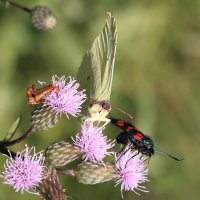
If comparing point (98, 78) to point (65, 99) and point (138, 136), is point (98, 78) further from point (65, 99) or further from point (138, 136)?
point (138, 136)

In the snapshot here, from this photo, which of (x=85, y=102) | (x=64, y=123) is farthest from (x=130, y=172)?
(x=64, y=123)

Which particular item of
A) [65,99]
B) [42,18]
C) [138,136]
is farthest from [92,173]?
[42,18]

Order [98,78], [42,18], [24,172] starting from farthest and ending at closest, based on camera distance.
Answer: [42,18] < [98,78] < [24,172]

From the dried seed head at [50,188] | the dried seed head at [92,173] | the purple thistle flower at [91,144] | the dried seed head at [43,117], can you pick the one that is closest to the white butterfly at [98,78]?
the purple thistle flower at [91,144]

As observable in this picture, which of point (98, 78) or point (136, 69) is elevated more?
point (98, 78)

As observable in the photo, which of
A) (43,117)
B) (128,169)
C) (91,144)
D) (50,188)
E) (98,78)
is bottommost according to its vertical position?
(50,188)

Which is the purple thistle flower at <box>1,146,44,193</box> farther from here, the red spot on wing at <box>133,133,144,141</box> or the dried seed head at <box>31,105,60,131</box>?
the red spot on wing at <box>133,133,144,141</box>
